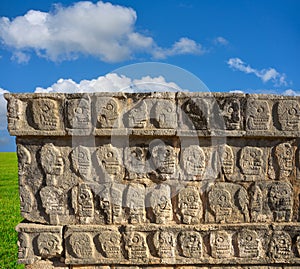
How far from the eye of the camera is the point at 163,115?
3.38 meters

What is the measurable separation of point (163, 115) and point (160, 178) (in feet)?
2.22

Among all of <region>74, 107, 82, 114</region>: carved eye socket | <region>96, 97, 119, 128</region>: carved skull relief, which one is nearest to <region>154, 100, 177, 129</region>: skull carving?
<region>96, 97, 119, 128</region>: carved skull relief

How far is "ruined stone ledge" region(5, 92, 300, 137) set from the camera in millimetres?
3381

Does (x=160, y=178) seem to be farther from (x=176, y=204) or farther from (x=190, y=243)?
(x=190, y=243)

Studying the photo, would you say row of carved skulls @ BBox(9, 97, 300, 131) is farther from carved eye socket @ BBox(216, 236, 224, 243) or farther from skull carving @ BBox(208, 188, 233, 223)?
carved eye socket @ BBox(216, 236, 224, 243)

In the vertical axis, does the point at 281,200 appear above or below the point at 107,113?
below

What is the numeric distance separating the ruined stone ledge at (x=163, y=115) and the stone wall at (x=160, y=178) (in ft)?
0.04

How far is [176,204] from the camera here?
11.4ft

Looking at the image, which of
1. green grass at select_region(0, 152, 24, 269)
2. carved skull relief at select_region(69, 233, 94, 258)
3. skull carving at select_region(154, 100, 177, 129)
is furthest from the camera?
green grass at select_region(0, 152, 24, 269)

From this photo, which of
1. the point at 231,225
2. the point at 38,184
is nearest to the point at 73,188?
the point at 38,184

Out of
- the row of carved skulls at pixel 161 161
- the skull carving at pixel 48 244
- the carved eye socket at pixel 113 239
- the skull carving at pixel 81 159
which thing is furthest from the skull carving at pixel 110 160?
the skull carving at pixel 48 244

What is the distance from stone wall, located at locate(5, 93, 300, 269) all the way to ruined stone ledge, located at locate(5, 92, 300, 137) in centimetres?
1

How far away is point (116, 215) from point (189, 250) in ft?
2.87

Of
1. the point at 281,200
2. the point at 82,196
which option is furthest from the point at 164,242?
the point at 281,200
